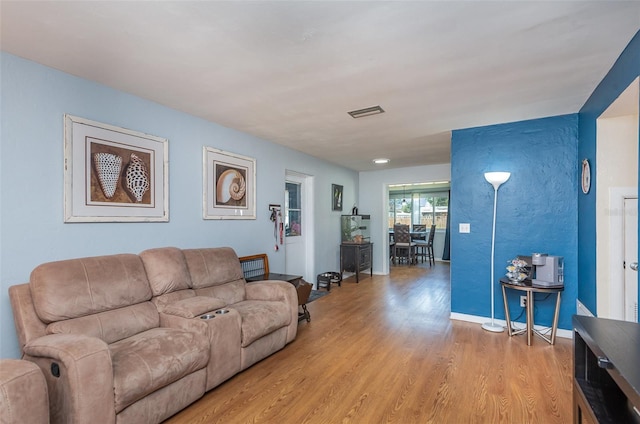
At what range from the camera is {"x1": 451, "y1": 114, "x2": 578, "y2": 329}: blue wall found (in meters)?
3.22

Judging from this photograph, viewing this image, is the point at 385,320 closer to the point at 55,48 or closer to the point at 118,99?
the point at 118,99

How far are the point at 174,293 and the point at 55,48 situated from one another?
6.07 feet

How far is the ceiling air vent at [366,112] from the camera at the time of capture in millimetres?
2963

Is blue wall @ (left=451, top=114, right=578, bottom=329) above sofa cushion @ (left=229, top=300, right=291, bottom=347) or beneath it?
above

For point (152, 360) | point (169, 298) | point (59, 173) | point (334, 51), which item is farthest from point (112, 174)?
point (334, 51)

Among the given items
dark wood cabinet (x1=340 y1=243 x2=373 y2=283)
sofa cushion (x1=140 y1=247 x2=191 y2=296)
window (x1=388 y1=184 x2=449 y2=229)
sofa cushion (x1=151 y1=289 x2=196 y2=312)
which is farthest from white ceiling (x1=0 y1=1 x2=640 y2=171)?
window (x1=388 y1=184 x2=449 y2=229)

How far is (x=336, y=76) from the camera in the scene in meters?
2.29

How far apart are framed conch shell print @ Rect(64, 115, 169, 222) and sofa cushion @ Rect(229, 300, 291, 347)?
114 centimetres

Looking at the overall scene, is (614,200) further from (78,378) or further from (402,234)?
(402,234)

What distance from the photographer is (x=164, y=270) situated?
100.0 inches

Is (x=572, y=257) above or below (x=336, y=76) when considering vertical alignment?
below

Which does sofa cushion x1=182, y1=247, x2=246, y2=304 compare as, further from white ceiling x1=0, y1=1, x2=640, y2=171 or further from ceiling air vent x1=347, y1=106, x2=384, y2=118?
ceiling air vent x1=347, y1=106, x2=384, y2=118

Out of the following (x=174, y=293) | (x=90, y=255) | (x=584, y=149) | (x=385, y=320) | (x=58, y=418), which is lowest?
(x=385, y=320)

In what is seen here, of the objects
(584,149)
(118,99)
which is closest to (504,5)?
(584,149)
